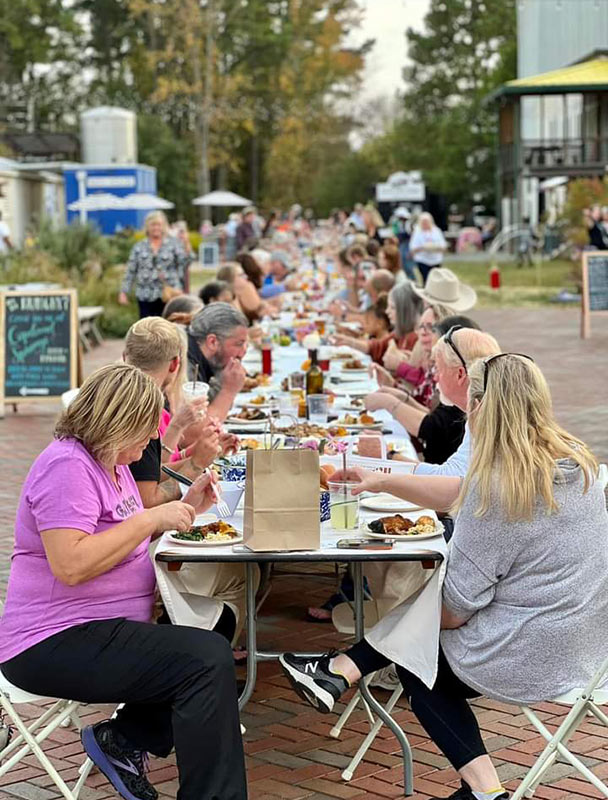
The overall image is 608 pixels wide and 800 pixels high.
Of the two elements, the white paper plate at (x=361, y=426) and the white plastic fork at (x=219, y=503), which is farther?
the white paper plate at (x=361, y=426)

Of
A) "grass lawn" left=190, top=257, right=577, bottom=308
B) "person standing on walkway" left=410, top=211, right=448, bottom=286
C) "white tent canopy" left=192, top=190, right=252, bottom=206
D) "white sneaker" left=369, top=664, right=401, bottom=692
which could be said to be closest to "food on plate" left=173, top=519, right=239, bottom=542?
"white sneaker" left=369, top=664, right=401, bottom=692

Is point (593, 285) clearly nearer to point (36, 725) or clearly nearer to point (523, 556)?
point (523, 556)

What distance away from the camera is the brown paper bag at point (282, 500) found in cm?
358

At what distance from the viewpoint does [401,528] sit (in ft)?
12.7

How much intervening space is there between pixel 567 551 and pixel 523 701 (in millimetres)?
412

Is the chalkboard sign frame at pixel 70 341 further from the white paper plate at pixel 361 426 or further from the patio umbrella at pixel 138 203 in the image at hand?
the patio umbrella at pixel 138 203

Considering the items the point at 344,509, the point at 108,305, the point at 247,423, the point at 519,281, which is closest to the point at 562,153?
the point at 519,281

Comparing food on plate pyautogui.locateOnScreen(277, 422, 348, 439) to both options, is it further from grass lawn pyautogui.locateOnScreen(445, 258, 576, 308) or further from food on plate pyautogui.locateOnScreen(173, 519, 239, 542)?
grass lawn pyautogui.locateOnScreen(445, 258, 576, 308)

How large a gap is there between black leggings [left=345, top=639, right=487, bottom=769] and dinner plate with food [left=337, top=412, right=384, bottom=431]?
2.21 m

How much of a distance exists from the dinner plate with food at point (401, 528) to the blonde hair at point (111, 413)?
737 millimetres

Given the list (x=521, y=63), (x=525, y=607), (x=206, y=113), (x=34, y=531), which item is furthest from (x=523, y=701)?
(x=206, y=113)

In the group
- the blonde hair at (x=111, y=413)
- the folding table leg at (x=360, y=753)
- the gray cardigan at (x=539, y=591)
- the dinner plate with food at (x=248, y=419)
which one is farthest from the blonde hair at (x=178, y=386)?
the gray cardigan at (x=539, y=591)

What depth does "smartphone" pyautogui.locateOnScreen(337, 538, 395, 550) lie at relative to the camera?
146 inches

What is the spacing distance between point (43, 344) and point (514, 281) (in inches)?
741
